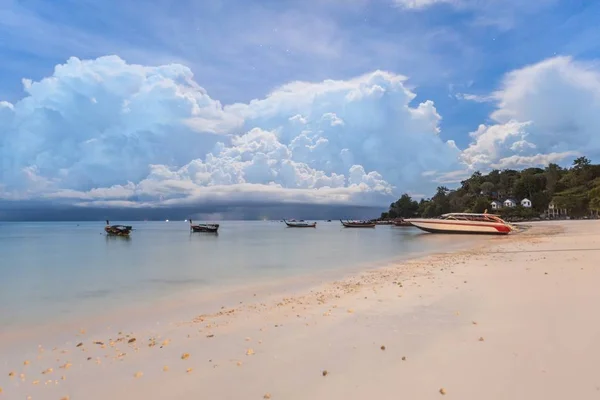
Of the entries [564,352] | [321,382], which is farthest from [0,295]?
[564,352]

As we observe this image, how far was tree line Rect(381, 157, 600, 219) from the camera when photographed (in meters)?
95.8

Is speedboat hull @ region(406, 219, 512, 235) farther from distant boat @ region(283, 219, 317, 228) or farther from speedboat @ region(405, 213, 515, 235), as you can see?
distant boat @ region(283, 219, 317, 228)

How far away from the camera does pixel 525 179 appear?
396 feet

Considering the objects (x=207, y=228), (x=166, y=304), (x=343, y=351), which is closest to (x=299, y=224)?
(x=207, y=228)

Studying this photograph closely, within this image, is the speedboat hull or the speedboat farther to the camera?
the speedboat

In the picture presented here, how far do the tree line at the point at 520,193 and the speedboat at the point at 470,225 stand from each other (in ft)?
126

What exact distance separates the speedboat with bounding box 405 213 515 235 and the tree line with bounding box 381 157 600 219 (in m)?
38.5

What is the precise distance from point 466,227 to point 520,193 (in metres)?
83.7

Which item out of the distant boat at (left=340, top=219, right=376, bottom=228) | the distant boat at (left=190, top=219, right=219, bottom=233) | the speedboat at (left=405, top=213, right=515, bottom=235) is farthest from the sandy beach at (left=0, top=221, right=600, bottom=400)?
the distant boat at (left=340, top=219, right=376, bottom=228)

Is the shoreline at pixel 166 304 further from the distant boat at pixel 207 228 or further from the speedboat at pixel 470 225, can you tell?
the distant boat at pixel 207 228

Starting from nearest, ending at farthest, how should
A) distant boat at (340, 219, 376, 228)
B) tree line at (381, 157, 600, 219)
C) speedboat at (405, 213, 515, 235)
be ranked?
speedboat at (405, 213, 515, 235) < tree line at (381, 157, 600, 219) < distant boat at (340, 219, 376, 228)

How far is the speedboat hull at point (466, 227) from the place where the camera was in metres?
52.2

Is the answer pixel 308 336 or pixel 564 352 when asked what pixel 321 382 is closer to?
pixel 308 336

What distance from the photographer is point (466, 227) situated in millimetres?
55062
